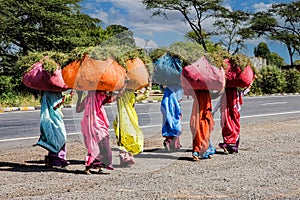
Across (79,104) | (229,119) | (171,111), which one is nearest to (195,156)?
(171,111)

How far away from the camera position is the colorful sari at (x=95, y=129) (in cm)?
712

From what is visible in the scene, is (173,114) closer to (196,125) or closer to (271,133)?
(196,125)

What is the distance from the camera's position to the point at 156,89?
8719 millimetres

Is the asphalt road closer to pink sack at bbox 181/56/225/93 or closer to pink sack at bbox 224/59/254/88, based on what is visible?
pink sack at bbox 224/59/254/88

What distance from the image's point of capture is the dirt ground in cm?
602

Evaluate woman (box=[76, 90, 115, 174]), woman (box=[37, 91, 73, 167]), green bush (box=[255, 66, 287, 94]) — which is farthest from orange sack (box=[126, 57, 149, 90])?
green bush (box=[255, 66, 287, 94])

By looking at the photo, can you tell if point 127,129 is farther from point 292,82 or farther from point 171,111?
point 292,82

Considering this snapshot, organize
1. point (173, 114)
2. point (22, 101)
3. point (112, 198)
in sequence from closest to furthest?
1. point (112, 198)
2. point (173, 114)
3. point (22, 101)

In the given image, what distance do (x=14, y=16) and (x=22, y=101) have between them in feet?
16.9

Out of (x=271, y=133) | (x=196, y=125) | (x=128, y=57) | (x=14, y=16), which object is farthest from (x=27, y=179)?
(x=14, y=16)

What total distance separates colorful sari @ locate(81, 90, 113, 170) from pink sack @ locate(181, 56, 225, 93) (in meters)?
1.40

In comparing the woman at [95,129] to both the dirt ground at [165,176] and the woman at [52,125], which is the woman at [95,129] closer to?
the dirt ground at [165,176]

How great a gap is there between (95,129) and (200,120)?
1.89 m

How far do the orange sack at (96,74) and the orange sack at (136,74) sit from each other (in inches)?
9.3
